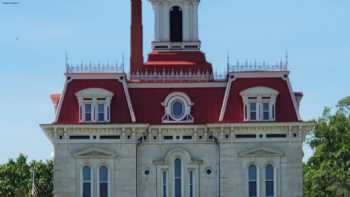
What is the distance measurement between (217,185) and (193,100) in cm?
575

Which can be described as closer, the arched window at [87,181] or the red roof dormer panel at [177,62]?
the arched window at [87,181]

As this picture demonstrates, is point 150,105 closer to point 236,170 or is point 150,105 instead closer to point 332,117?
point 236,170

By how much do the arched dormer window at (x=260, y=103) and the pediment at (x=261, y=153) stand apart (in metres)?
1.99

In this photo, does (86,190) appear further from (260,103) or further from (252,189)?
(260,103)

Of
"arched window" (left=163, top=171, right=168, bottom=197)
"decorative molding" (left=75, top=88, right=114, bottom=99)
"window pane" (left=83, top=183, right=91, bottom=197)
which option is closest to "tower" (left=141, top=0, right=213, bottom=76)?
"decorative molding" (left=75, top=88, right=114, bottom=99)

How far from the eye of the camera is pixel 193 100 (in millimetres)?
104500

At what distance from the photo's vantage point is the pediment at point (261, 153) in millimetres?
102562

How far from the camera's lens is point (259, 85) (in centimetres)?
10375

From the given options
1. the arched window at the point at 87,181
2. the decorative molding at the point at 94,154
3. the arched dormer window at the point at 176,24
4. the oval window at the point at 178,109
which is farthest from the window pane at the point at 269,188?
the arched dormer window at the point at 176,24

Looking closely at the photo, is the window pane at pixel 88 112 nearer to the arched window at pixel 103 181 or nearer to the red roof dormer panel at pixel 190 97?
the red roof dormer panel at pixel 190 97

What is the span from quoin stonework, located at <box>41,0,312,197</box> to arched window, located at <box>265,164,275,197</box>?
0.21 feet

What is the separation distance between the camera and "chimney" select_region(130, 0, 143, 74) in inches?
4247

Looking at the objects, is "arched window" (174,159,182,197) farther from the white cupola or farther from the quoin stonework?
the white cupola

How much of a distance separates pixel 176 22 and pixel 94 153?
1206 cm
